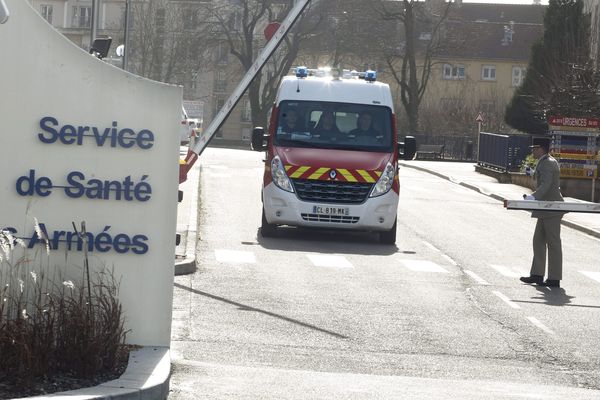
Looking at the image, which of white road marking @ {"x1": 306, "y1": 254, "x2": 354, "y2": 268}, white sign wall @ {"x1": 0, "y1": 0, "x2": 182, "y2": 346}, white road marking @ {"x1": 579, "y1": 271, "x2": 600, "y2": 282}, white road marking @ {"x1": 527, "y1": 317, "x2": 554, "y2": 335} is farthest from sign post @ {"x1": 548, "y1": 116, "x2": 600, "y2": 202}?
white sign wall @ {"x1": 0, "y1": 0, "x2": 182, "y2": 346}

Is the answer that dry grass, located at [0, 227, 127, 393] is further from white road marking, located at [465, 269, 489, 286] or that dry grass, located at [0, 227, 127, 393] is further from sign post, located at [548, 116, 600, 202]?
sign post, located at [548, 116, 600, 202]

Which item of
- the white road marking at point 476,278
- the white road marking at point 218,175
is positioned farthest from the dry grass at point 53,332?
the white road marking at point 218,175

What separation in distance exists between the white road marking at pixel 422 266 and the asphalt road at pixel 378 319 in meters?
0.03

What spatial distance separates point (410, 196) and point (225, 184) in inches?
184

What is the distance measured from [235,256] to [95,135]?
954cm

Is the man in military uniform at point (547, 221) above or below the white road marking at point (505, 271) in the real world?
above

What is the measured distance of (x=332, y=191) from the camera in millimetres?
22547

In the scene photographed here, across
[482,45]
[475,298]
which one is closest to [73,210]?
[475,298]

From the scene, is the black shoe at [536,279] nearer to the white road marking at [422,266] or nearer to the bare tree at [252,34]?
the white road marking at [422,266]

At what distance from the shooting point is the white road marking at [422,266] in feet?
65.0

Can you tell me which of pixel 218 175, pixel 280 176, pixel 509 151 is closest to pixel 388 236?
pixel 280 176

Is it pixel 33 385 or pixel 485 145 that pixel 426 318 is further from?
pixel 485 145

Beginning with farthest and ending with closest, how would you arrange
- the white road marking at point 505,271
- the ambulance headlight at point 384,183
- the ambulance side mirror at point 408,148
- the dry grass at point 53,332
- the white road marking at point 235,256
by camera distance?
1. the ambulance side mirror at point 408,148
2. the ambulance headlight at point 384,183
3. the white road marking at point 505,271
4. the white road marking at point 235,256
5. the dry grass at point 53,332

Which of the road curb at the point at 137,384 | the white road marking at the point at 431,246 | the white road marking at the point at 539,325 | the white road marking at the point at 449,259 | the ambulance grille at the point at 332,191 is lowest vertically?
the white road marking at the point at 431,246
